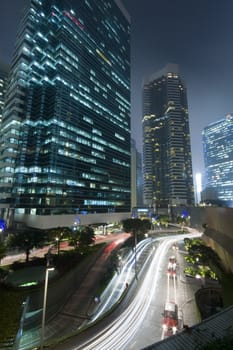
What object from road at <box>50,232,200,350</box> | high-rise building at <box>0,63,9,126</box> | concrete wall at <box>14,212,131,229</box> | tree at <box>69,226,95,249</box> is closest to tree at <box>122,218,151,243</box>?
concrete wall at <box>14,212,131,229</box>

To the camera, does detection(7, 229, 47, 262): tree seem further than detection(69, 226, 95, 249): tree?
No

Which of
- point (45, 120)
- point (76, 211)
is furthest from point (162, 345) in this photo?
point (45, 120)

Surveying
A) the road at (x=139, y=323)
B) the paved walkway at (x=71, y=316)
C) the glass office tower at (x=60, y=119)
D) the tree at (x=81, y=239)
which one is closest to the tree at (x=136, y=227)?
the glass office tower at (x=60, y=119)

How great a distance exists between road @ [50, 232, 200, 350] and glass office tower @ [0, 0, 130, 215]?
169 feet

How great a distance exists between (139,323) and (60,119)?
79.5 metres

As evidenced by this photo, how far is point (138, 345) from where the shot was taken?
19.9 meters

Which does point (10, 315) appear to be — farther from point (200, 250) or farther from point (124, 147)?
point (124, 147)

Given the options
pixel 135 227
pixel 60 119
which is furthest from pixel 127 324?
pixel 60 119

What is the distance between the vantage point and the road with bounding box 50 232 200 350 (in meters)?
19.8

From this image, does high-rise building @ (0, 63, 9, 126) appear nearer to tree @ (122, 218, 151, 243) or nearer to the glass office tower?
the glass office tower

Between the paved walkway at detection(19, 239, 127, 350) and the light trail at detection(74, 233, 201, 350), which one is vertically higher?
the light trail at detection(74, 233, 201, 350)

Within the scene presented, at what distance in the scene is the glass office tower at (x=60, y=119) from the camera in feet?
259

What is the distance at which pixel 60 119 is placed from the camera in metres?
81.9

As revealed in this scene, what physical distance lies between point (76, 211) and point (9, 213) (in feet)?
93.8
